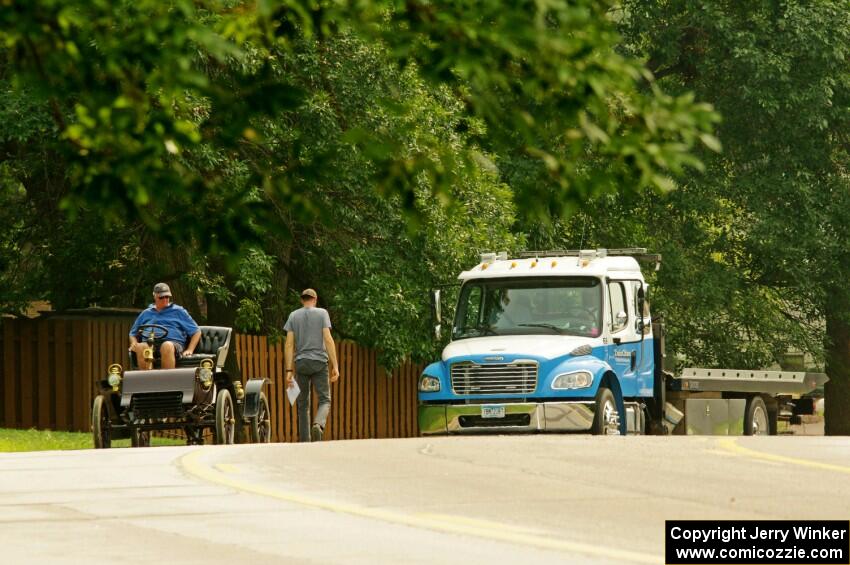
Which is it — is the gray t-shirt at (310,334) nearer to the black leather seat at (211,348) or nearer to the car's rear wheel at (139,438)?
the black leather seat at (211,348)

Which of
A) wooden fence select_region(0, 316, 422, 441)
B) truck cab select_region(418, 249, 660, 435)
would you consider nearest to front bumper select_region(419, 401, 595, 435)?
truck cab select_region(418, 249, 660, 435)

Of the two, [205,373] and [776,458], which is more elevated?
[205,373]

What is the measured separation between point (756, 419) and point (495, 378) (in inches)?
306

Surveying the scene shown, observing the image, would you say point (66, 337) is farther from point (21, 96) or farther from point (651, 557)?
point (651, 557)

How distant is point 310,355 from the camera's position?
70.6 feet

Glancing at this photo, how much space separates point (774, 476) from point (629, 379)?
9854 millimetres

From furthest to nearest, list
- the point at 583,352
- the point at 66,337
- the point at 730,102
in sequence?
1. the point at 730,102
2. the point at 66,337
3. the point at 583,352

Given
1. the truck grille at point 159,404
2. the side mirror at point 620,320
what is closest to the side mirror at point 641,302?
the side mirror at point 620,320

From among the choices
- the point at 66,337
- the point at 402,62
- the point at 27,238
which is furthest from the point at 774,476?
the point at 27,238

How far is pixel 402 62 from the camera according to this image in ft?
22.9

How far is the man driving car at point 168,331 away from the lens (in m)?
19.9

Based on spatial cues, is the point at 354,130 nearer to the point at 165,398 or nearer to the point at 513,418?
the point at 165,398

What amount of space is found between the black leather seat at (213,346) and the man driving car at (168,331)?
0.29 m

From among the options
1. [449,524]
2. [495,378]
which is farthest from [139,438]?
[449,524]
